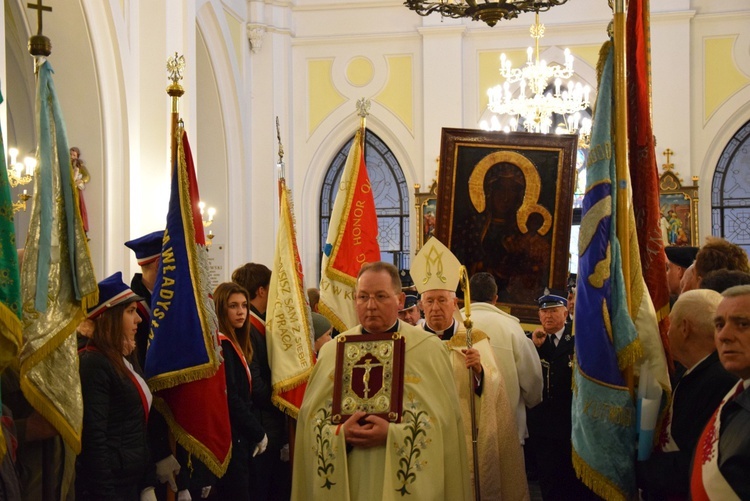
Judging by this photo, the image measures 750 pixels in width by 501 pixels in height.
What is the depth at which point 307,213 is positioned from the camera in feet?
56.8

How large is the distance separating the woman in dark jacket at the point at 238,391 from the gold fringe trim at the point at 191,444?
0.32 m

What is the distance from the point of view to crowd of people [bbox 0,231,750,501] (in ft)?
11.7

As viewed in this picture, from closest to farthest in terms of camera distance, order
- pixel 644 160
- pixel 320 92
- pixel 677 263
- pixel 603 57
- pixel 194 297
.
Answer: pixel 603 57
pixel 644 160
pixel 194 297
pixel 677 263
pixel 320 92

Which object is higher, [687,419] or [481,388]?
[687,419]

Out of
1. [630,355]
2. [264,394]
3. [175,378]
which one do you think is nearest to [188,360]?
[175,378]

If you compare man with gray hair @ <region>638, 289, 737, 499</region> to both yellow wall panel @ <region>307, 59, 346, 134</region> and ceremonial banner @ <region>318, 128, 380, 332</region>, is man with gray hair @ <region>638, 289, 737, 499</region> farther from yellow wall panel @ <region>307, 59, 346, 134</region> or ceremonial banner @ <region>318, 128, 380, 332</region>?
yellow wall panel @ <region>307, 59, 346, 134</region>

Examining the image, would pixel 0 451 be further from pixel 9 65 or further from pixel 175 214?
pixel 9 65

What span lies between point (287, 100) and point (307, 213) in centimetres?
215

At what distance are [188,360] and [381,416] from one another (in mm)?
1312

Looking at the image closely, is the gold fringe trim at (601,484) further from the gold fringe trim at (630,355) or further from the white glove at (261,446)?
the white glove at (261,446)

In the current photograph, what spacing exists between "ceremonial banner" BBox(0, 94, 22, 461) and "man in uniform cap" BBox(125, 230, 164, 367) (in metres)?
1.49

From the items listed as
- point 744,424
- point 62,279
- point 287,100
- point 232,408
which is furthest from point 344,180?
point 287,100

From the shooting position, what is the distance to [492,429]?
17.4ft

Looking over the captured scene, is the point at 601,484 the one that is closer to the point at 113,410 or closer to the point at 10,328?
the point at 113,410
